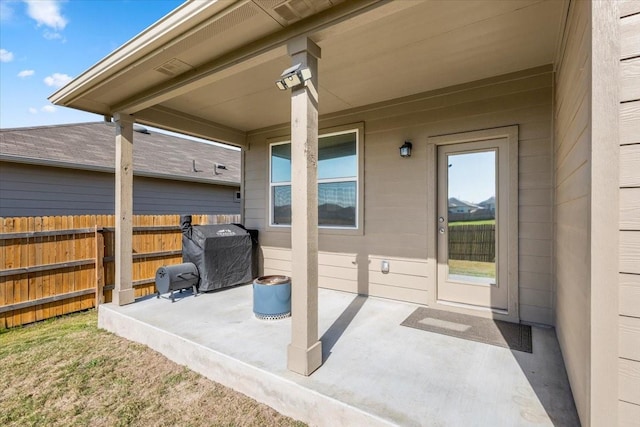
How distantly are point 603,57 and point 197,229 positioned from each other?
4457mm

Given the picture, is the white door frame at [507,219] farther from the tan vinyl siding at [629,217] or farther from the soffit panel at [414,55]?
the tan vinyl siding at [629,217]

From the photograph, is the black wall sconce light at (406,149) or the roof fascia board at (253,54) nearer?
the roof fascia board at (253,54)

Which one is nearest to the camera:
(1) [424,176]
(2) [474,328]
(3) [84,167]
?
(2) [474,328]

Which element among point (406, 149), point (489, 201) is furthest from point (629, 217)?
point (406, 149)

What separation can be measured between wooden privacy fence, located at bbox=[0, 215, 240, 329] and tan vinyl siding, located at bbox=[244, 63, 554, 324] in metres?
2.17

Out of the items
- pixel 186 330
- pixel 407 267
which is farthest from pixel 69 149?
pixel 407 267

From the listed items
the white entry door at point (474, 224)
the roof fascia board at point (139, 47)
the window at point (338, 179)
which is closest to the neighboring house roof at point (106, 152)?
the roof fascia board at point (139, 47)

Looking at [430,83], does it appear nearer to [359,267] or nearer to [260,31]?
[260,31]

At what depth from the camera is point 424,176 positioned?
378 centimetres

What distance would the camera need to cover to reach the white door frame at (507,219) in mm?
3219

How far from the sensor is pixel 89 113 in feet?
13.1

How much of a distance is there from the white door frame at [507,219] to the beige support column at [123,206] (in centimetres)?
370

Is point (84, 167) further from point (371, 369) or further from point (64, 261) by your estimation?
point (371, 369)

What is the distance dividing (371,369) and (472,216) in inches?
84.7
